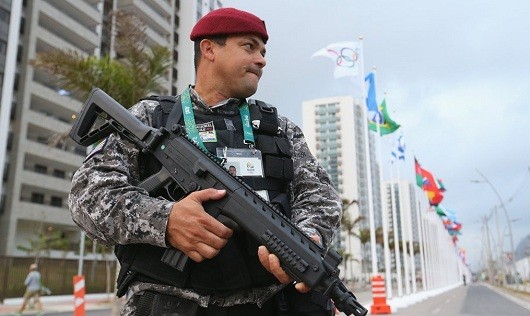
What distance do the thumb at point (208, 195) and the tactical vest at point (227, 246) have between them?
0.59 ft

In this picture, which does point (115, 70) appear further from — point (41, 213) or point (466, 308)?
point (41, 213)

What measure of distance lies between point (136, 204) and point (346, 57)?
42.5ft

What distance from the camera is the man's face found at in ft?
5.48

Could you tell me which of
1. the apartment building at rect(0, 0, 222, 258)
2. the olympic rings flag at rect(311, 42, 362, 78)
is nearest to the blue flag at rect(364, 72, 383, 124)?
the olympic rings flag at rect(311, 42, 362, 78)

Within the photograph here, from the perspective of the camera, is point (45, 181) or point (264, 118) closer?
point (264, 118)

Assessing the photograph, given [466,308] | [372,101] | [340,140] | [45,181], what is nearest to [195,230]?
[372,101]

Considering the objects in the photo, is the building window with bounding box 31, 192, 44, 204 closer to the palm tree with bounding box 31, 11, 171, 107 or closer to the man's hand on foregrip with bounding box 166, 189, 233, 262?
the palm tree with bounding box 31, 11, 171, 107

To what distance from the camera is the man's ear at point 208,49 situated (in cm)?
171

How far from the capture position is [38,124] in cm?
3041

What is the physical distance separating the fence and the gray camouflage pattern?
18.3 metres

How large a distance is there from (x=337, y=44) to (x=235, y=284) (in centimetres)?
1290

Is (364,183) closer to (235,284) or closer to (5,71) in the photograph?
(5,71)

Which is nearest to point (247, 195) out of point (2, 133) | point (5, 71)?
point (2, 133)

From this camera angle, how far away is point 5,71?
88.2ft
